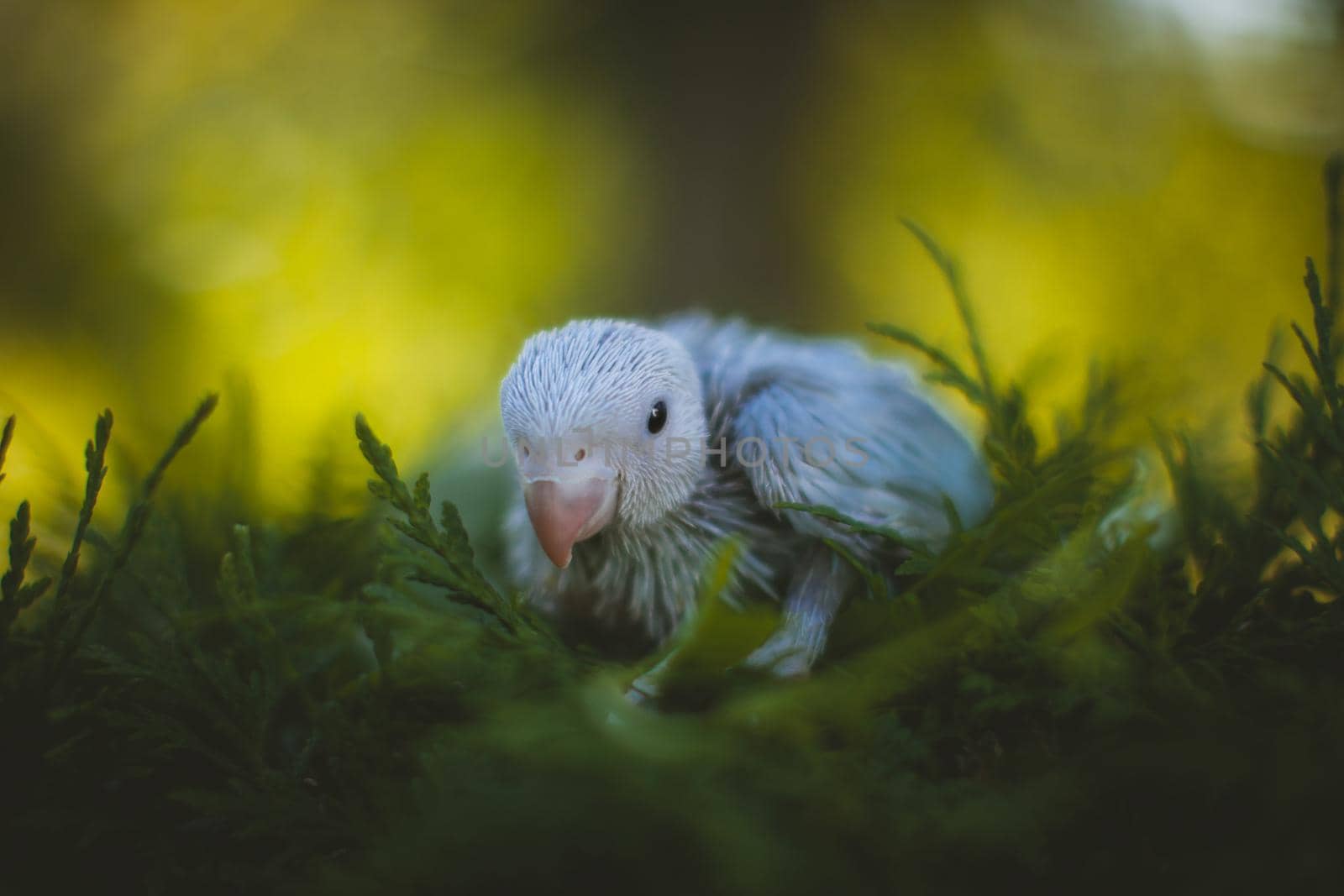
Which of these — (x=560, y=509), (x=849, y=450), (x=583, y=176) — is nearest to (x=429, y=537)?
(x=560, y=509)

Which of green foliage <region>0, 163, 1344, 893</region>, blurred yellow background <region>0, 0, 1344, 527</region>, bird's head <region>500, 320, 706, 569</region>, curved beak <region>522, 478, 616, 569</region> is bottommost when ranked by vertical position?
green foliage <region>0, 163, 1344, 893</region>

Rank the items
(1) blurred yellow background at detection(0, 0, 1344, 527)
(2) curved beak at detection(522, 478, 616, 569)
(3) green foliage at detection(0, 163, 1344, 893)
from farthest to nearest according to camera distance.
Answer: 1. (1) blurred yellow background at detection(0, 0, 1344, 527)
2. (2) curved beak at detection(522, 478, 616, 569)
3. (3) green foliage at detection(0, 163, 1344, 893)

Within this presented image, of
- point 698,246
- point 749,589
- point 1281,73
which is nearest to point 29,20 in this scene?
point 698,246

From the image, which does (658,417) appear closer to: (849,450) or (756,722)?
(849,450)

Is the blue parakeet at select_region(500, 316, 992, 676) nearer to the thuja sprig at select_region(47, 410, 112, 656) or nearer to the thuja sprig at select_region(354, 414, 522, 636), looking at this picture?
the thuja sprig at select_region(354, 414, 522, 636)

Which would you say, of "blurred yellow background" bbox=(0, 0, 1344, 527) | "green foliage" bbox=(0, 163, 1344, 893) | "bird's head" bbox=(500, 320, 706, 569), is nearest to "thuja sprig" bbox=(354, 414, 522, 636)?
"green foliage" bbox=(0, 163, 1344, 893)

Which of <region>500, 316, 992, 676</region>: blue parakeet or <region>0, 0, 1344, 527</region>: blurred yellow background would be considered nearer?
<region>500, 316, 992, 676</region>: blue parakeet
